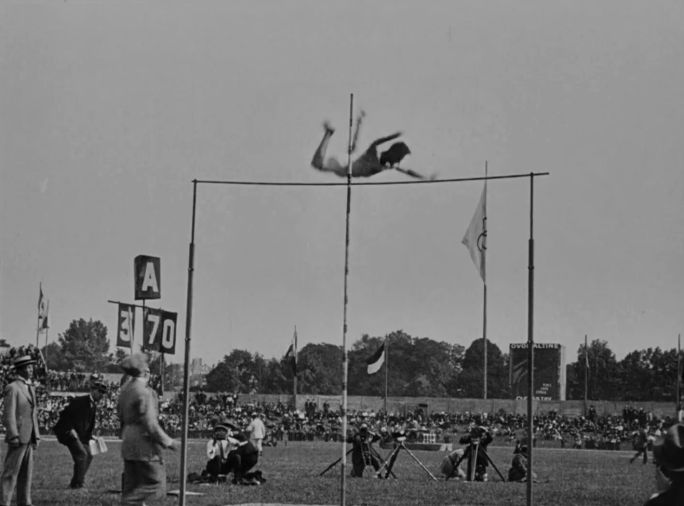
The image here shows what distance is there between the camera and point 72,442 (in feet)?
58.2

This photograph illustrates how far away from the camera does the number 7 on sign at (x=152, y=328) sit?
14.1 metres

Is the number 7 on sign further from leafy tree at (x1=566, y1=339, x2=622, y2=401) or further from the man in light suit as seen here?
leafy tree at (x1=566, y1=339, x2=622, y2=401)

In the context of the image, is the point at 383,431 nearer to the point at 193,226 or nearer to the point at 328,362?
the point at 193,226

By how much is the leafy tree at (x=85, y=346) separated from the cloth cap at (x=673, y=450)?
150m

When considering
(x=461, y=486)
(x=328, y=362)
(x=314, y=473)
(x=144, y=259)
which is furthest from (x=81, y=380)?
(x=328, y=362)

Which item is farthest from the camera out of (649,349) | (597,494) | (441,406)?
(649,349)

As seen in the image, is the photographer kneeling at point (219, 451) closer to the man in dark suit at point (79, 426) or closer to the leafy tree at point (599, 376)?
the man in dark suit at point (79, 426)

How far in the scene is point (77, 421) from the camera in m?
17.8

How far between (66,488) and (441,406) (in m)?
68.9

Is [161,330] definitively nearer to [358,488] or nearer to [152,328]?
[152,328]

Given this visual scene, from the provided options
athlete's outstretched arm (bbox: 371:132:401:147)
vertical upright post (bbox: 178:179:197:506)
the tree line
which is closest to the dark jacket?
vertical upright post (bbox: 178:179:197:506)

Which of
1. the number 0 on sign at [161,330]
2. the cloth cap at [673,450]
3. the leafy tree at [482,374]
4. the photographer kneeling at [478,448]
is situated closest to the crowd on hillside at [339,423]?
the photographer kneeling at [478,448]

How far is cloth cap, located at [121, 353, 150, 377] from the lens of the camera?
1072 cm

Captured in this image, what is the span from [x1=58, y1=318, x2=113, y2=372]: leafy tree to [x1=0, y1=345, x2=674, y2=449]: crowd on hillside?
83.0m
